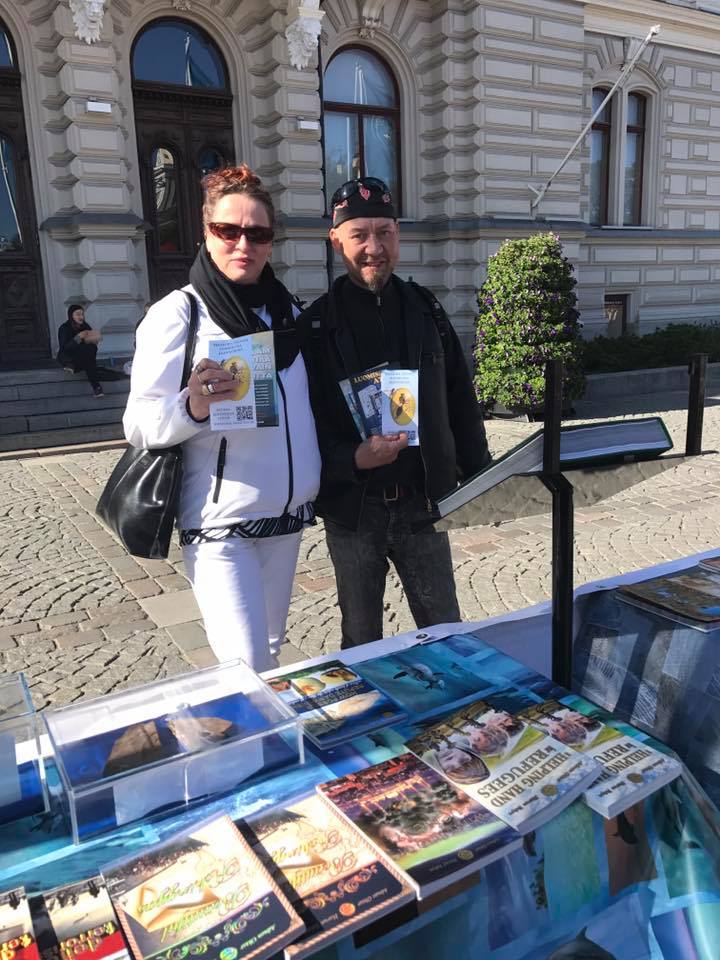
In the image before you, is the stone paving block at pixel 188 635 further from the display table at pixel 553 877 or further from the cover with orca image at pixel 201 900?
the cover with orca image at pixel 201 900

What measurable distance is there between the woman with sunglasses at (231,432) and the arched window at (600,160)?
648 inches

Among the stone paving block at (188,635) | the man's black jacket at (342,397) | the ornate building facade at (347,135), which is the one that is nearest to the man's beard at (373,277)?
the man's black jacket at (342,397)

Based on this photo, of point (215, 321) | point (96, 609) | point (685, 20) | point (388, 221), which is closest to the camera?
point (215, 321)

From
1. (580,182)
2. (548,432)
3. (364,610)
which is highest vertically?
(580,182)

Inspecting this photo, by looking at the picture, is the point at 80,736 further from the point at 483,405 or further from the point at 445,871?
the point at 483,405

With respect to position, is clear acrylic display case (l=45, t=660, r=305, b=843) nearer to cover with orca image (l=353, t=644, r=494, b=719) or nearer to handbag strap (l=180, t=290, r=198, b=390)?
cover with orca image (l=353, t=644, r=494, b=719)

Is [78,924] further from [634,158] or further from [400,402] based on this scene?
[634,158]

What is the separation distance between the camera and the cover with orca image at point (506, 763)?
1.25 meters

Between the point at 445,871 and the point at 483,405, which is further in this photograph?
the point at 483,405

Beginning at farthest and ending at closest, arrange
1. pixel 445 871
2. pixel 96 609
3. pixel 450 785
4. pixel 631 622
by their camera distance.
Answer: pixel 96 609 → pixel 631 622 → pixel 450 785 → pixel 445 871

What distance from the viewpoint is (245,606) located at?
212 cm

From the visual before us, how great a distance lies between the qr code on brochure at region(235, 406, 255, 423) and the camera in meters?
1.87

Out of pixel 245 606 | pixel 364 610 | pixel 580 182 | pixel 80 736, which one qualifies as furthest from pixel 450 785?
pixel 580 182

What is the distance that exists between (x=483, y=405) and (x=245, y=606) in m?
9.67
